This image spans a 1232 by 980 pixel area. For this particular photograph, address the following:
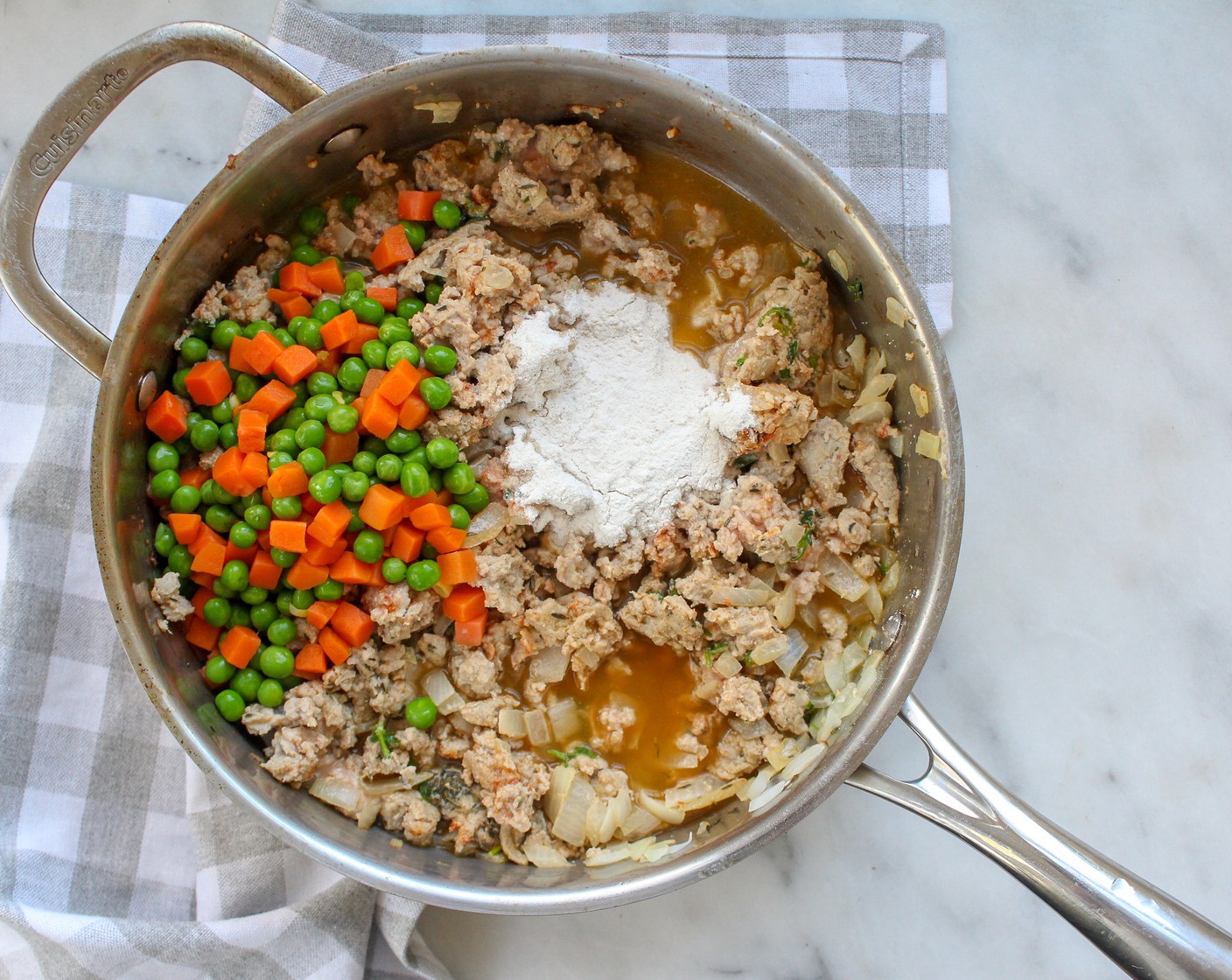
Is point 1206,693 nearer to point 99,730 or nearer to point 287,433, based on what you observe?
point 287,433

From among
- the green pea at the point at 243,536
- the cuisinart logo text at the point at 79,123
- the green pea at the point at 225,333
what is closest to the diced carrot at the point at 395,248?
the green pea at the point at 225,333

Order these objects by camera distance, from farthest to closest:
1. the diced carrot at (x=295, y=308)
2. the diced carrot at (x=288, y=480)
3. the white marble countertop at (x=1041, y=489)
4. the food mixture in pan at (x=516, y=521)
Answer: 1. the white marble countertop at (x=1041, y=489)
2. the diced carrot at (x=295, y=308)
3. the food mixture in pan at (x=516, y=521)
4. the diced carrot at (x=288, y=480)

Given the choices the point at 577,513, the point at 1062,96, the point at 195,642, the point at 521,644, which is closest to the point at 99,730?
the point at 195,642

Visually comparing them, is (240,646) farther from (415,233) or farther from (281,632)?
(415,233)

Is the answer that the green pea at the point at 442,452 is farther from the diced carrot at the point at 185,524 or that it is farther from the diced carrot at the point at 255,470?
the diced carrot at the point at 185,524

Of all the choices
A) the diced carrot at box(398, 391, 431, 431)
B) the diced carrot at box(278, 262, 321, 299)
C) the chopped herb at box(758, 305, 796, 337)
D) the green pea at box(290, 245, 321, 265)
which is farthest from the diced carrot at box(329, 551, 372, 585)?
the chopped herb at box(758, 305, 796, 337)

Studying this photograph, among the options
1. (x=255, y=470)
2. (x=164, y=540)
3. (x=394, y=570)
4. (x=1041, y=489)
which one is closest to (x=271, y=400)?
(x=255, y=470)
